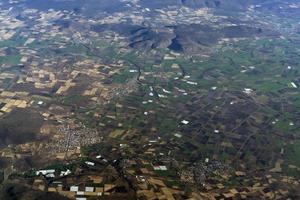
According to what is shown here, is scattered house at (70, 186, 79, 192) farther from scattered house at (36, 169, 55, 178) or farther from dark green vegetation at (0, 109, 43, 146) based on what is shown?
dark green vegetation at (0, 109, 43, 146)

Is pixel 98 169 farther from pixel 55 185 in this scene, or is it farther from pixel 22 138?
pixel 22 138

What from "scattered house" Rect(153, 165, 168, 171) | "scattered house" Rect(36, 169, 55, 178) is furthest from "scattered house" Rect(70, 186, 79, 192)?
"scattered house" Rect(153, 165, 168, 171)

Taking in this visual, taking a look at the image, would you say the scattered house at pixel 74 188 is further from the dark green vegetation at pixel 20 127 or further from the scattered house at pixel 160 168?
the dark green vegetation at pixel 20 127

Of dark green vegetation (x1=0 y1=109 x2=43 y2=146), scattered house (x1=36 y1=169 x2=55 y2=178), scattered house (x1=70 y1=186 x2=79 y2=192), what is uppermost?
scattered house (x1=70 y1=186 x2=79 y2=192)

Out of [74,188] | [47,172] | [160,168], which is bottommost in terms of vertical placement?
[160,168]

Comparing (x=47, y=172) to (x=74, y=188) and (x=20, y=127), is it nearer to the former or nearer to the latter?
(x=74, y=188)

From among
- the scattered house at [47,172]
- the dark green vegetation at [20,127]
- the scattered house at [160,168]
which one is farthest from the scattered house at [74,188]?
the dark green vegetation at [20,127]

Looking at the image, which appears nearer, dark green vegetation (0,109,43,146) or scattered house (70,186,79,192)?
scattered house (70,186,79,192)

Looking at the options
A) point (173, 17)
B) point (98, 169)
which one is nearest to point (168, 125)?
point (98, 169)

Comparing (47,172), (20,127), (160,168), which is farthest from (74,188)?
(20,127)

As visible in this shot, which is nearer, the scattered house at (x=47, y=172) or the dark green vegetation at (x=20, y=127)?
the scattered house at (x=47, y=172)

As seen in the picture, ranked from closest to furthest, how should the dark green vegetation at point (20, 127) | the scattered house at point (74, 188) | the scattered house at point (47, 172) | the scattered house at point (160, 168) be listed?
the scattered house at point (74, 188)
the scattered house at point (47, 172)
the scattered house at point (160, 168)
the dark green vegetation at point (20, 127)
